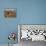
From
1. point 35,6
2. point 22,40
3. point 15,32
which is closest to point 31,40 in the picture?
point 22,40

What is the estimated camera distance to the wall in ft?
12.3

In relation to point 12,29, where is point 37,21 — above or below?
above

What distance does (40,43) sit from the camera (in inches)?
137

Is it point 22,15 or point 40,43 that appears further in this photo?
point 22,15

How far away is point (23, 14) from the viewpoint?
3.75m

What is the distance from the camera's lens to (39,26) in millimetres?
3633

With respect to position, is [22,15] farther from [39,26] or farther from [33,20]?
[39,26]

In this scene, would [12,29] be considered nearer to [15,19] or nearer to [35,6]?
[15,19]

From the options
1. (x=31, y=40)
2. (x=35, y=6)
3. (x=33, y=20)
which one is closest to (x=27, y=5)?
(x=35, y=6)

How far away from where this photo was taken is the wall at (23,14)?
147 inches

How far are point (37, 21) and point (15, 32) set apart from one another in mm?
744

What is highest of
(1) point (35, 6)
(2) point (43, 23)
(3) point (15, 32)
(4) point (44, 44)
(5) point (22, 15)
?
(1) point (35, 6)

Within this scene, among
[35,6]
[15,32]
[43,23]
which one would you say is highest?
[35,6]

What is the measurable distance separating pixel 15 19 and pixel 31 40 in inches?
31.5
